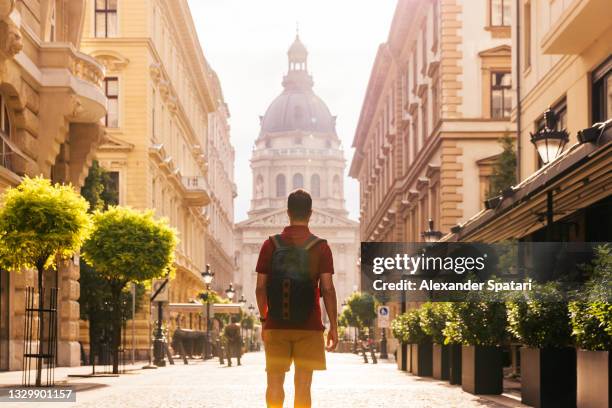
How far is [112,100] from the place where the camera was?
4606cm

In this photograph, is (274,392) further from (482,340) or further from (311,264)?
(482,340)

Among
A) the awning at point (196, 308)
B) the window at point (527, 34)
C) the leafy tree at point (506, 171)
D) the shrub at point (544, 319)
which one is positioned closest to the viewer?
the shrub at point (544, 319)

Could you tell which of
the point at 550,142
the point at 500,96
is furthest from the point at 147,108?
the point at 550,142

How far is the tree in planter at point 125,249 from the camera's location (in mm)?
27516

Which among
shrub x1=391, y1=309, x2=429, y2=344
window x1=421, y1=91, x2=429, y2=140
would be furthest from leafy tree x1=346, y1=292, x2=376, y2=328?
shrub x1=391, y1=309, x2=429, y2=344

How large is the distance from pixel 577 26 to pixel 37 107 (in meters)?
11.4

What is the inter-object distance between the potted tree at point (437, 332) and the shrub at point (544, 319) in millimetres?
6033

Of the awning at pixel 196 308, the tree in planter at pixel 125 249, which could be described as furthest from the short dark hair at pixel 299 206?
the awning at pixel 196 308

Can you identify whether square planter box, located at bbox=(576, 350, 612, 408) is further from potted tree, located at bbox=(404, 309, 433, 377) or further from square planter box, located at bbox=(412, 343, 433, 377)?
square planter box, located at bbox=(412, 343, 433, 377)

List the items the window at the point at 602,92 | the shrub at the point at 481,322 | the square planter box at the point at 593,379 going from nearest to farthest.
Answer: the square planter box at the point at 593,379 → the shrub at the point at 481,322 → the window at the point at 602,92

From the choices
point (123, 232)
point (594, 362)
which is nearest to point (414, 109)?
point (123, 232)

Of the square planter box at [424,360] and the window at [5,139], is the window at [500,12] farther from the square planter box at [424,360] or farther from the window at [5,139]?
the window at [5,139]

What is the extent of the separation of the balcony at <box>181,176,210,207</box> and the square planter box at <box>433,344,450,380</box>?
38.3 metres

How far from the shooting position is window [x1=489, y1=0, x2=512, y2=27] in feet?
143
